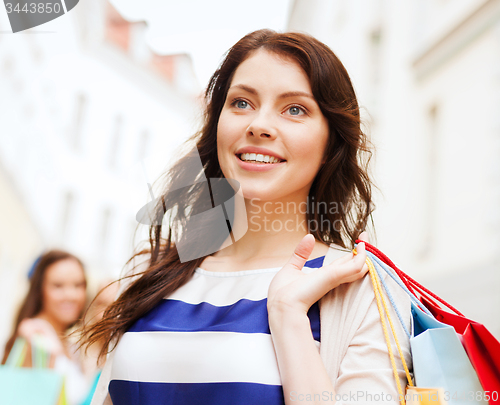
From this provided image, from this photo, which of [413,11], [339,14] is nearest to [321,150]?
[413,11]

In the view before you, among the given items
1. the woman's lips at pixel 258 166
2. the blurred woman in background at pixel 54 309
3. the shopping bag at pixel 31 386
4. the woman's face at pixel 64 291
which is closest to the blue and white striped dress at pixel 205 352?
the woman's lips at pixel 258 166

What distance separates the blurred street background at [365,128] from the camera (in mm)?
4582

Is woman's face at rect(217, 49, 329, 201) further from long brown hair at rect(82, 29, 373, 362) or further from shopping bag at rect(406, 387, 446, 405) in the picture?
shopping bag at rect(406, 387, 446, 405)

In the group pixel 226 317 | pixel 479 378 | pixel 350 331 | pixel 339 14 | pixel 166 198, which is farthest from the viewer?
pixel 339 14

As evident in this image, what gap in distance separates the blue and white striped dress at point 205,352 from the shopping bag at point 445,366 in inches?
9.4

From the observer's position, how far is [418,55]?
235 inches

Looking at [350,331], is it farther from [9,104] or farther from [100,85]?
[100,85]

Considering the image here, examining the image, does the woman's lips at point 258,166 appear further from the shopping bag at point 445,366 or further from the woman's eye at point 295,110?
the shopping bag at point 445,366

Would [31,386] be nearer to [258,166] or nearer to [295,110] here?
[258,166]

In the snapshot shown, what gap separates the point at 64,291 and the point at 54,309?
12 cm

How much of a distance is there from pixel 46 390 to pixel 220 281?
1.42 meters

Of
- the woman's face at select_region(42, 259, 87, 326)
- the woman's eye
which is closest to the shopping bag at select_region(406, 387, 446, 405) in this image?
the woman's eye

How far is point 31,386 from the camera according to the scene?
7.63 ft

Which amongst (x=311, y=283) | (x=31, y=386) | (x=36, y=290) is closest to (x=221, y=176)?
(x=311, y=283)
